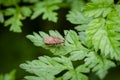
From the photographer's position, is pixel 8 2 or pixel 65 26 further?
pixel 65 26

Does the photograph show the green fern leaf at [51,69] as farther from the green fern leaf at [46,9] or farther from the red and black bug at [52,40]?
the green fern leaf at [46,9]

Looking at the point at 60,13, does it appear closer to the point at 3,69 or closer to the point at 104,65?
the point at 3,69

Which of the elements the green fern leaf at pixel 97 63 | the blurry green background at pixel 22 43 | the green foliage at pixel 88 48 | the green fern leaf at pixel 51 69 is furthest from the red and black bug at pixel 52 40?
the blurry green background at pixel 22 43

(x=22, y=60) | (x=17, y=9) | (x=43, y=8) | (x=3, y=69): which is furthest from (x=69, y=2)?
(x=3, y=69)

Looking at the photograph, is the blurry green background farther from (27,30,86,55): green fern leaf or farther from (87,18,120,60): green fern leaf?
(87,18,120,60): green fern leaf

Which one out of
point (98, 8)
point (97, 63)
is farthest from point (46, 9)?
point (97, 63)

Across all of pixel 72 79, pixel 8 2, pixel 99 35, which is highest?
pixel 8 2

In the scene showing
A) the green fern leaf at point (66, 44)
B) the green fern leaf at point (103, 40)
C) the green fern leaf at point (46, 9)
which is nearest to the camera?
the green fern leaf at point (103, 40)

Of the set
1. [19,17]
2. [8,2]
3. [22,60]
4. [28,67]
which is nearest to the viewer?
[28,67]
